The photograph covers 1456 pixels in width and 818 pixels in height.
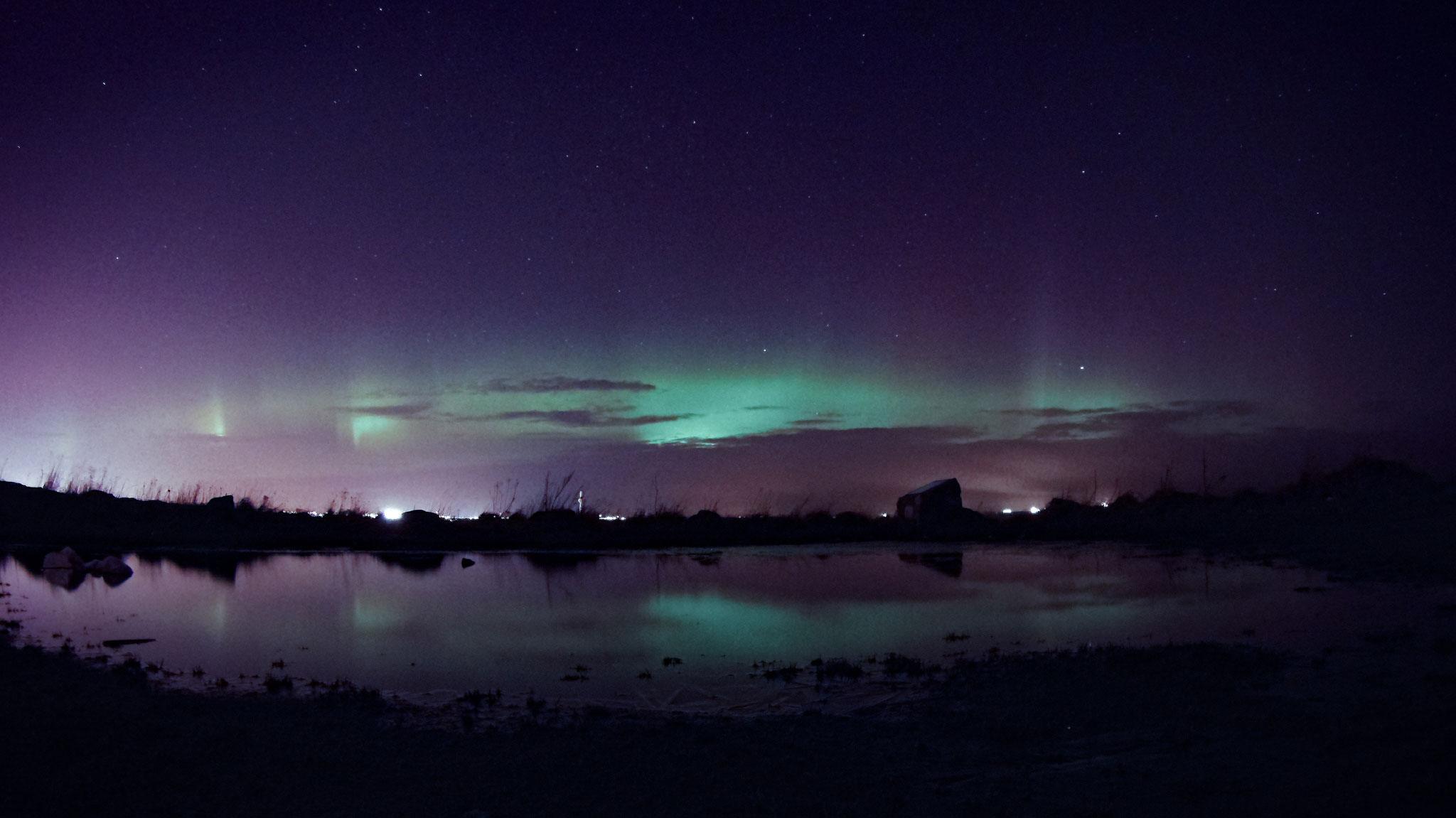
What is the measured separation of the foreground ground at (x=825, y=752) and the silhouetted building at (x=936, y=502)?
33095 mm

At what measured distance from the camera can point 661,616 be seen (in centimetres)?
1780

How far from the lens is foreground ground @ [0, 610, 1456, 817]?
6.26m

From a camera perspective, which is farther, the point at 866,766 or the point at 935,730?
the point at 935,730

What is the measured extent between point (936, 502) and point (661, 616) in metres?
28.8

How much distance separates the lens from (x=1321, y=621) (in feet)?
45.5

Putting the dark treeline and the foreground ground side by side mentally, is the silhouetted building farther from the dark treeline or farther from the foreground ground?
the foreground ground

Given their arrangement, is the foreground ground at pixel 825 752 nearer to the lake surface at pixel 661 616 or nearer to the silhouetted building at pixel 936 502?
the lake surface at pixel 661 616

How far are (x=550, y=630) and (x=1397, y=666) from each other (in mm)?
12812

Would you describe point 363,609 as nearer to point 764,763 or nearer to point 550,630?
point 550,630

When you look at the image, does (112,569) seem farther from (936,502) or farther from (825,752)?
(936,502)

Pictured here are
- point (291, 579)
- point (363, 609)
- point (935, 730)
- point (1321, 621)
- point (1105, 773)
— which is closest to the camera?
point (1105, 773)

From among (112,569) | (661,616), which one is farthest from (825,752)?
(112,569)

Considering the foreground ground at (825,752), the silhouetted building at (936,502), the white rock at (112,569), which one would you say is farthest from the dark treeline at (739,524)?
the foreground ground at (825,752)

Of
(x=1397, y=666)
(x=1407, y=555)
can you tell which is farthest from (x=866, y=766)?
(x=1407, y=555)
